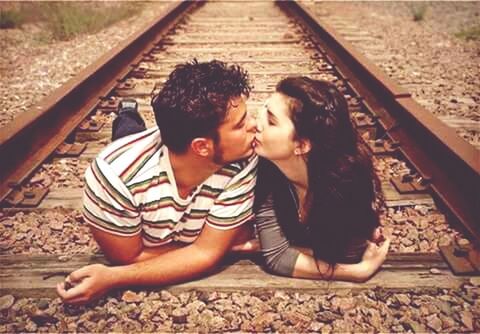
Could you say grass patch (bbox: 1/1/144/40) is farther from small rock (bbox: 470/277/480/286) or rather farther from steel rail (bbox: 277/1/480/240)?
small rock (bbox: 470/277/480/286)

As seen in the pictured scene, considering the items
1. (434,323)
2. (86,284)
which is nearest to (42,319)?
(86,284)

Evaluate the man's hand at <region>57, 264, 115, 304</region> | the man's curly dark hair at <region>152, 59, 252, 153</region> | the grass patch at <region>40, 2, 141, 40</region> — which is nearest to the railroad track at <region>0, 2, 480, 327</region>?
the man's hand at <region>57, 264, 115, 304</region>

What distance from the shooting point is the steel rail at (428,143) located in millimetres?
2436

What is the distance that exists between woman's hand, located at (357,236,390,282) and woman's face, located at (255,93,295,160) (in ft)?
1.77

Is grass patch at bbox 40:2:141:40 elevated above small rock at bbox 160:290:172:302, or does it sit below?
above

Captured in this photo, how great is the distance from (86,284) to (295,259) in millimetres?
847

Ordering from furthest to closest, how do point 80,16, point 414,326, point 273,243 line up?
point 80,16 < point 273,243 < point 414,326

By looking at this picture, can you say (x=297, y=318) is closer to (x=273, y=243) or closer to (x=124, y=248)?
(x=273, y=243)

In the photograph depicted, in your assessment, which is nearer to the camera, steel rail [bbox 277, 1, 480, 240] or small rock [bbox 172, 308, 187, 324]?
small rock [bbox 172, 308, 187, 324]

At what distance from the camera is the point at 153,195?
6.48ft

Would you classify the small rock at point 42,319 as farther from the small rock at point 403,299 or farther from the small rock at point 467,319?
the small rock at point 467,319

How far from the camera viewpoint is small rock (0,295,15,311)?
6.41 ft

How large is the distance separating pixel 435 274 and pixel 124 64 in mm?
3741

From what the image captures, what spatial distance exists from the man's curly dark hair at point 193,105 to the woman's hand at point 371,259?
A: 2.66 ft
